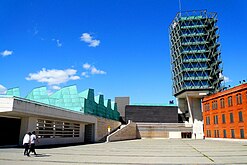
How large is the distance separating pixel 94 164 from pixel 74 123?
70.8 ft

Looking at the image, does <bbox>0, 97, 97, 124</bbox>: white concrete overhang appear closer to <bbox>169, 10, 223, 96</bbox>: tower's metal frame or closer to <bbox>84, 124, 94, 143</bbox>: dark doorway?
<bbox>84, 124, 94, 143</bbox>: dark doorway

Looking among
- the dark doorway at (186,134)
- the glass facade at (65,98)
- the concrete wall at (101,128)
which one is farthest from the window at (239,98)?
the dark doorway at (186,134)

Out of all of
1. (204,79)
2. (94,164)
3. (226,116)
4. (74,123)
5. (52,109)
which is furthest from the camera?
(204,79)

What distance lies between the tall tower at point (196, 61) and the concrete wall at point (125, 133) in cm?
2209

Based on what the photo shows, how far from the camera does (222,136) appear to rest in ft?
169

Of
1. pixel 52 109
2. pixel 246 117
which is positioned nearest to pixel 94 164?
pixel 52 109

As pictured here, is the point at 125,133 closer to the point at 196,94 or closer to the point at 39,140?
the point at 39,140

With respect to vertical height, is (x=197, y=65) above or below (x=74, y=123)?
above

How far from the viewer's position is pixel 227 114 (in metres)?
49.2

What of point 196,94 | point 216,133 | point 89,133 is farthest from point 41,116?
point 196,94

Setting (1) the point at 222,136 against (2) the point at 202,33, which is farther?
(2) the point at 202,33

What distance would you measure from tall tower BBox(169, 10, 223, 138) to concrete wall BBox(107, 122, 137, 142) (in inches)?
870

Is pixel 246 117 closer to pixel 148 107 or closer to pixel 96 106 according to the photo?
pixel 96 106

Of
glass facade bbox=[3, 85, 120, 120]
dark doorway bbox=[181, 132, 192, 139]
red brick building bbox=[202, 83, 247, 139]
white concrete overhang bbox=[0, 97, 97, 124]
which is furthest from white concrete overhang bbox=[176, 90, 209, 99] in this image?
white concrete overhang bbox=[0, 97, 97, 124]
